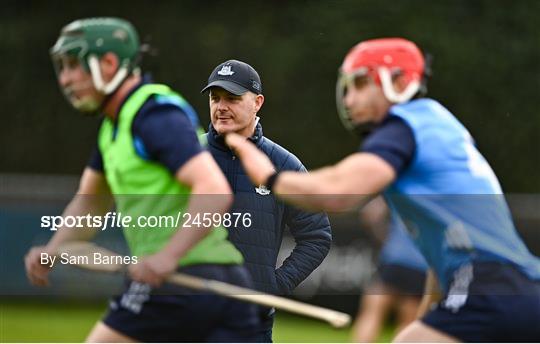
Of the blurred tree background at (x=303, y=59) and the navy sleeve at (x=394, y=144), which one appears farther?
the blurred tree background at (x=303, y=59)

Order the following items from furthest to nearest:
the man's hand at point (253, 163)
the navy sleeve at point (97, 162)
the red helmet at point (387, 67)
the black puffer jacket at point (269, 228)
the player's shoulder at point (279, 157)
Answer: the player's shoulder at point (279, 157), the black puffer jacket at point (269, 228), the navy sleeve at point (97, 162), the red helmet at point (387, 67), the man's hand at point (253, 163)

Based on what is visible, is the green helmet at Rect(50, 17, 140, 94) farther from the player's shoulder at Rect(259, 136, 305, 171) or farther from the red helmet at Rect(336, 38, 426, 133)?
the player's shoulder at Rect(259, 136, 305, 171)

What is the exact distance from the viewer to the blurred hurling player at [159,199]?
170 inches

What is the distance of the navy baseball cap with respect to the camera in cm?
608

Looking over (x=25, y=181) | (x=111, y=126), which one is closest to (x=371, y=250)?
(x=25, y=181)

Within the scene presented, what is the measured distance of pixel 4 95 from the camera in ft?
35.2

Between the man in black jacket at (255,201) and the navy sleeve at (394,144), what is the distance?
170 cm

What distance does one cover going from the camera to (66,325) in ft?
38.6

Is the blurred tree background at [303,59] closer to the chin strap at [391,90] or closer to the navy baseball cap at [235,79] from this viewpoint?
the navy baseball cap at [235,79]

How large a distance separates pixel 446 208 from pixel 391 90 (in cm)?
51

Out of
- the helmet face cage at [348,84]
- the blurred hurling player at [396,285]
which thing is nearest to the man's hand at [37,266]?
the helmet face cage at [348,84]

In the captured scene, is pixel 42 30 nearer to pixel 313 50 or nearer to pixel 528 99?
pixel 313 50

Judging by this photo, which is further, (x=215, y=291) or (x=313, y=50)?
(x=313, y=50)

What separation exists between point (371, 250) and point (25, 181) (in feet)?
10.6
